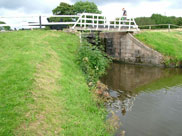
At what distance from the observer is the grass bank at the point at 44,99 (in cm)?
530

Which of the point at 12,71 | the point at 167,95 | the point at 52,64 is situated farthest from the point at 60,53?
the point at 167,95

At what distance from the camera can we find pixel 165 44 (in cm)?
1914

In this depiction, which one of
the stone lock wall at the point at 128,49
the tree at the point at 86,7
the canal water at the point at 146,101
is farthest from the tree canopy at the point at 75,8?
the canal water at the point at 146,101

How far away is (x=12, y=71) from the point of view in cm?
827

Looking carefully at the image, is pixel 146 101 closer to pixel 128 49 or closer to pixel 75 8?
pixel 128 49

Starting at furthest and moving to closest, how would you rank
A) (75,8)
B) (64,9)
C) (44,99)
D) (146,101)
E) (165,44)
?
1. (75,8)
2. (64,9)
3. (165,44)
4. (146,101)
5. (44,99)

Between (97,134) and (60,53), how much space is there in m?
7.90

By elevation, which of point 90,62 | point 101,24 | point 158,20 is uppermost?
point 158,20

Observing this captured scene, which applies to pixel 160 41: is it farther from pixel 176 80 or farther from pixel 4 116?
pixel 4 116

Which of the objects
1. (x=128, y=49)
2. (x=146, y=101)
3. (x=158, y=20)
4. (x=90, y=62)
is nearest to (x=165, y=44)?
(x=128, y=49)

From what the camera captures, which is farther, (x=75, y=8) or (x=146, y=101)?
(x=75, y=8)

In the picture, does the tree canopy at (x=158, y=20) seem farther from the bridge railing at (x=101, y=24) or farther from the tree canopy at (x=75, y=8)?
the tree canopy at (x=75, y=8)

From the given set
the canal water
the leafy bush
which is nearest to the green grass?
the canal water

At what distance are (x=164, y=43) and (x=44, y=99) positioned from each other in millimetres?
16154
